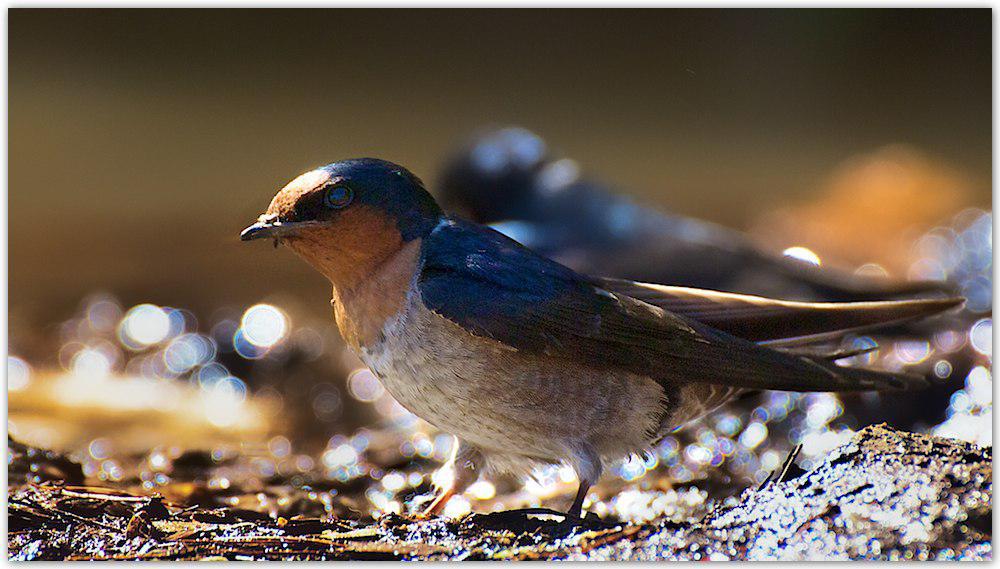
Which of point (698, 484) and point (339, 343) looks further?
point (339, 343)

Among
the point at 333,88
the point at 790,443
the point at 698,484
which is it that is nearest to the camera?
the point at 698,484

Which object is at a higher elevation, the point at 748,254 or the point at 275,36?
the point at 275,36

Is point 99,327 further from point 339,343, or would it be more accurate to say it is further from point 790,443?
point 790,443

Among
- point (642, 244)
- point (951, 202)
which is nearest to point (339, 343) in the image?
point (642, 244)

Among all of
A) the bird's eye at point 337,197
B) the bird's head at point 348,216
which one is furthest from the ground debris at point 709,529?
the bird's eye at point 337,197

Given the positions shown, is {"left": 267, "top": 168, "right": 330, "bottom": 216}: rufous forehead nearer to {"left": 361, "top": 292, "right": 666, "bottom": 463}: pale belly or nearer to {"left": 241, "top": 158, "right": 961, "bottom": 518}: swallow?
{"left": 241, "top": 158, "right": 961, "bottom": 518}: swallow

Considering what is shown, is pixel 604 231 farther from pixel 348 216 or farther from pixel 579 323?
pixel 348 216

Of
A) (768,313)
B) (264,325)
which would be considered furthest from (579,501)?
(264,325)
